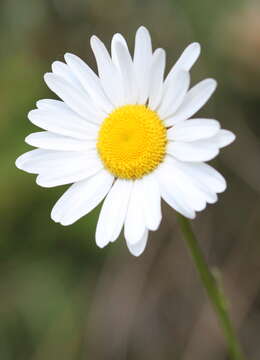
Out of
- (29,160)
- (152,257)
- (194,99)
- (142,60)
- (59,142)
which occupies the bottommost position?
(152,257)

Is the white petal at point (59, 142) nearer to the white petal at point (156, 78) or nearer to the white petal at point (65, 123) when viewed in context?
the white petal at point (65, 123)

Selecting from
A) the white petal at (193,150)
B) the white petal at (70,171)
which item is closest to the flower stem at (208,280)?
the white petal at (193,150)

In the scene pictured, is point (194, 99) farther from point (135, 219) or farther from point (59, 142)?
point (59, 142)

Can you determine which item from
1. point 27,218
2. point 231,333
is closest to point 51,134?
point 231,333

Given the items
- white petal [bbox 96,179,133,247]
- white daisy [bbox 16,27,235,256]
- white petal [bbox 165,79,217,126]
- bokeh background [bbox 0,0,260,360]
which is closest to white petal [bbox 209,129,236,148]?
white daisy [bbox 16,27,235,256]

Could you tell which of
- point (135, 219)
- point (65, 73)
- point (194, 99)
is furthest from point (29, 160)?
point (194, 99)

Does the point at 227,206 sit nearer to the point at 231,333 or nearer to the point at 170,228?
the point at 170,228
